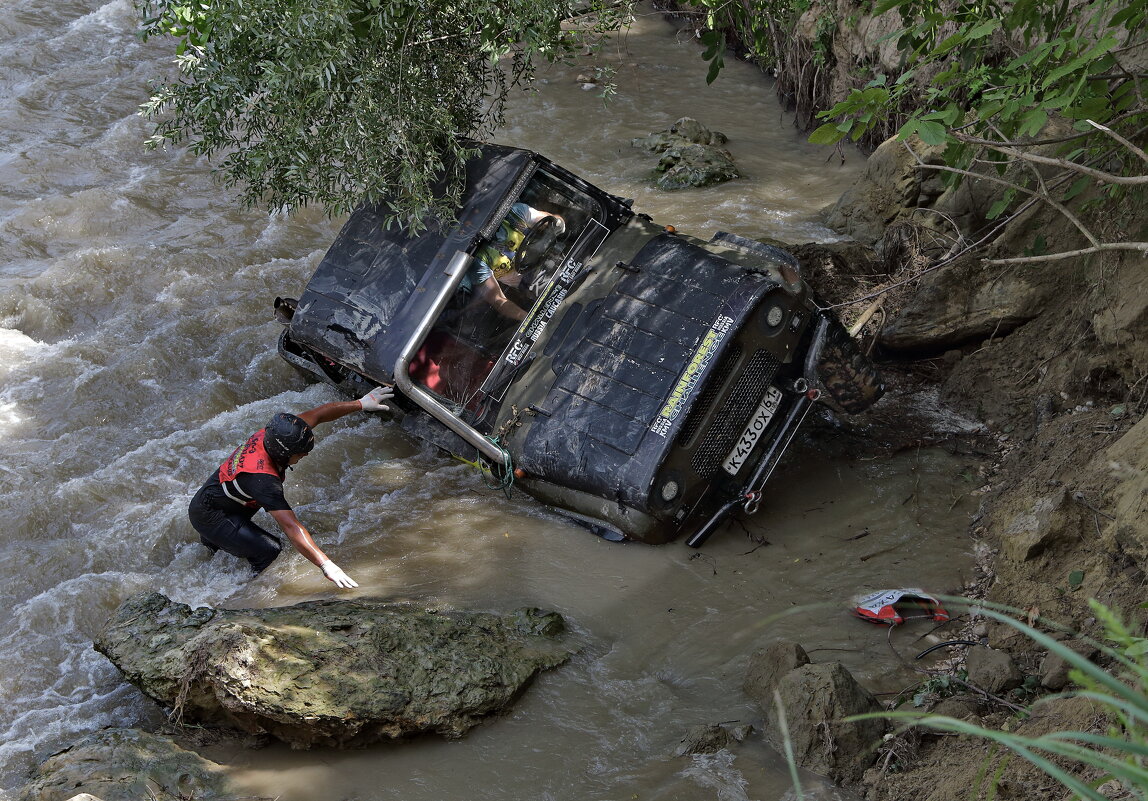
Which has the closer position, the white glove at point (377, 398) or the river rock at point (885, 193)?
the white glove at point (377, 398)

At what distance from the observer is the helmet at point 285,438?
541 cm

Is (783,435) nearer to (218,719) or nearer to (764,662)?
(764,662)

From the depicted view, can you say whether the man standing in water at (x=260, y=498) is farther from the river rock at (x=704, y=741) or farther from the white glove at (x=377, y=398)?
the river rock at (x=704, y=741)

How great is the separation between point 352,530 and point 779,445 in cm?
264

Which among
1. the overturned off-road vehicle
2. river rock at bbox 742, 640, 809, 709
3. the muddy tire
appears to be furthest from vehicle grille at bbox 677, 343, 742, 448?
river rock at bbox 742, 640, 809, 709

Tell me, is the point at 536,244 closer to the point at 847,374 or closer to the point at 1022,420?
the point at 847,374

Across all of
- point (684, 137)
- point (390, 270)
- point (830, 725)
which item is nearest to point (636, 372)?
point (390, 270)

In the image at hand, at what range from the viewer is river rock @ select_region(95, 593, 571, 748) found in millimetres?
4141

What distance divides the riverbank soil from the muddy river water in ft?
1.05

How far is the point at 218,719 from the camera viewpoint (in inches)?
173

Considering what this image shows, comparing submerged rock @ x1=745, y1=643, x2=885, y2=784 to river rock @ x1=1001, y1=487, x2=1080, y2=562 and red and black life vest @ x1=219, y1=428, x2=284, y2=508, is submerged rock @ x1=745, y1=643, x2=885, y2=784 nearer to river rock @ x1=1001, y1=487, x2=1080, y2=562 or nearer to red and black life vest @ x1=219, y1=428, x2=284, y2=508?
river rock @ x1=1001, y1=487, x2=1080, y2=562

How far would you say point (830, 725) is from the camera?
12.4 ft

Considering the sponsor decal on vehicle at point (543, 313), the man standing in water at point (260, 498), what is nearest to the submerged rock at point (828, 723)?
the man standing in water at point (260, 498)

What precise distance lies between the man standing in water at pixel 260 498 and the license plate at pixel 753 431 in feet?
6.63
